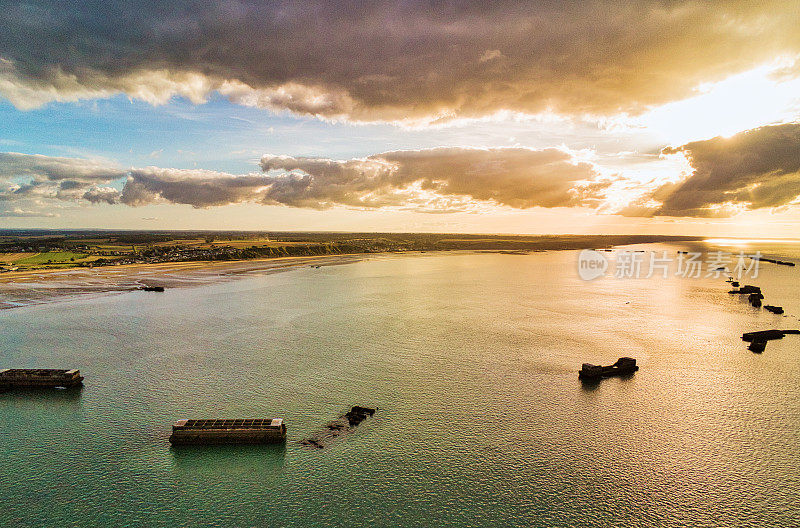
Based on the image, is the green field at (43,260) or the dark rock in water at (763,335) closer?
the dark rock in water at (763,335)

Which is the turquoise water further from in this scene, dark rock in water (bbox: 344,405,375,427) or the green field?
the green field

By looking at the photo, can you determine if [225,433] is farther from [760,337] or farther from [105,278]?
[105,278]

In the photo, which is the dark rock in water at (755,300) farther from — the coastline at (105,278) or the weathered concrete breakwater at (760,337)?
the coastline at (105,278)

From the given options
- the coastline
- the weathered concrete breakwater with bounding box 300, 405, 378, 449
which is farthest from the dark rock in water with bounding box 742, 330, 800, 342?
the coastline

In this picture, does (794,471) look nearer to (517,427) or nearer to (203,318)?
(517,427)

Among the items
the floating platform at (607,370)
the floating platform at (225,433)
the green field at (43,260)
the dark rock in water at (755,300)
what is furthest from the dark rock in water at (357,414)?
the green field at (43,260)

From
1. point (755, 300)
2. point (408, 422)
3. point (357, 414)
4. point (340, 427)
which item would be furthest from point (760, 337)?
point (340, 427)

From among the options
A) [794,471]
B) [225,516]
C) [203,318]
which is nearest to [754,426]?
[794,471]
